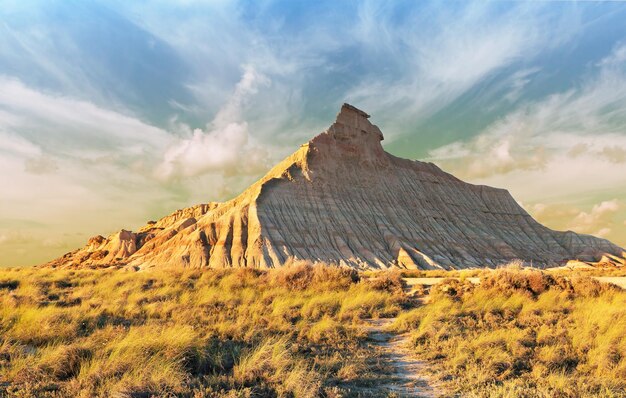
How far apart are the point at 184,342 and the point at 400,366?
12.5ft

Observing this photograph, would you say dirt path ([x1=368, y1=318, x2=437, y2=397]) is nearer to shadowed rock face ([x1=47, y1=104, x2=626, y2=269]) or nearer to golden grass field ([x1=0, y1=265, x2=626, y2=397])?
golden grass field ([x1=0, y1=265, x2=626, y2=397])

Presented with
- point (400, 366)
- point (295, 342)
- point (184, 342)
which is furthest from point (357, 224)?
point (184, 342)

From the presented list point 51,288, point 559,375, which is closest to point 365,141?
point 51,288

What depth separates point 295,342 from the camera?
26.7ft

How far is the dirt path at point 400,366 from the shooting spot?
6.22 meters

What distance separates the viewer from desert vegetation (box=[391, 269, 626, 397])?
6348 millimetres

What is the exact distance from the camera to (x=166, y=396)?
5328 millimetres

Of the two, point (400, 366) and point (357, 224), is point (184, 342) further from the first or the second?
point (357, 224)

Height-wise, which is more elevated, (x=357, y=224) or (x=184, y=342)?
(x=357, y=224)

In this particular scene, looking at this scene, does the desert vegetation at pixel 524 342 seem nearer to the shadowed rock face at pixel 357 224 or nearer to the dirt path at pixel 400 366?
the dirt path at pixel 400 366

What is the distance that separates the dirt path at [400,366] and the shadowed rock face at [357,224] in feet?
136

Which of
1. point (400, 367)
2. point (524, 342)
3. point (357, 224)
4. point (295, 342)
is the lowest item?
point (400, 367)

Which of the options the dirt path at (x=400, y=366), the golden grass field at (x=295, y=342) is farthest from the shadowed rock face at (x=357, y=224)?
the dirt path at (x=400, y=366)

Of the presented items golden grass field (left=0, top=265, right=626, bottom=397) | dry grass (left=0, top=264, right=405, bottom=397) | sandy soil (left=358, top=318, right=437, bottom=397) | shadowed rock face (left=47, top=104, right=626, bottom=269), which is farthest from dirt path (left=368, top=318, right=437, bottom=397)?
shadowed rock face (left=47, top=104, right=626, bottom=269)
